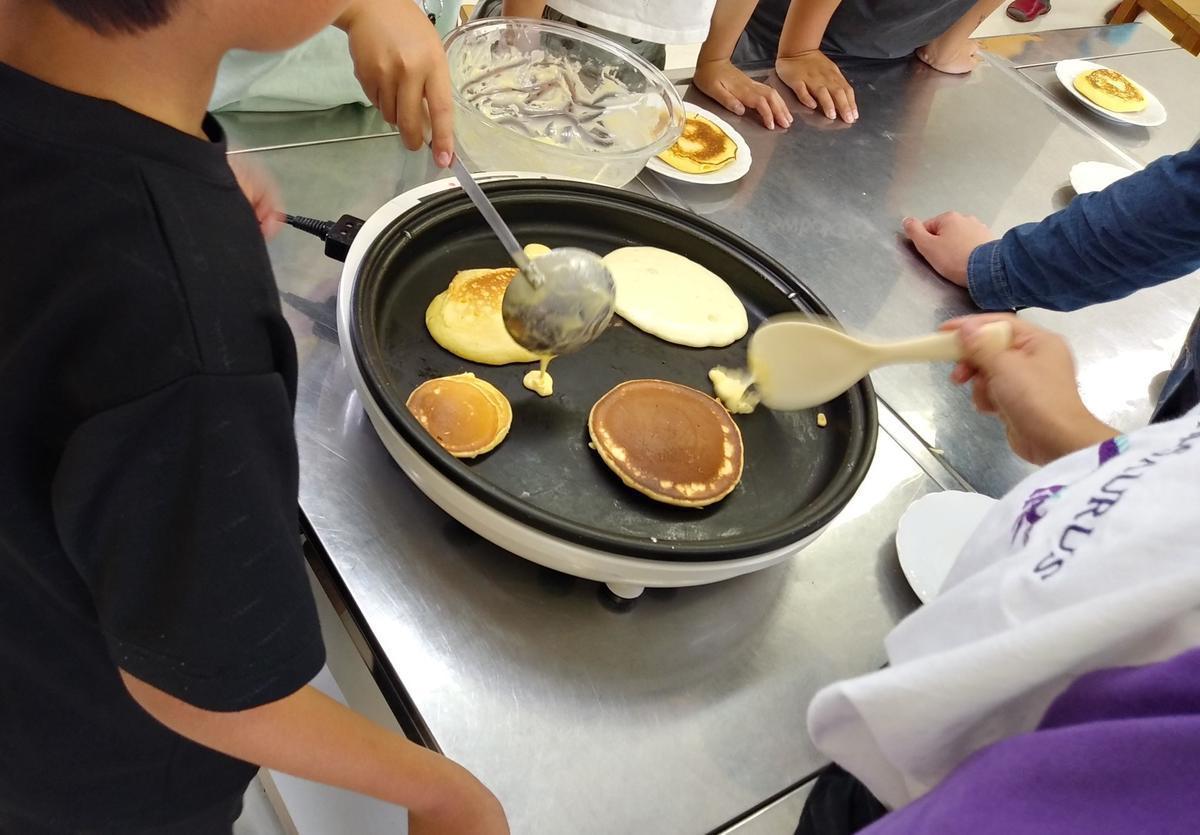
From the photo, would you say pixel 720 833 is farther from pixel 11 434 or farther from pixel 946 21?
pixel 946 21

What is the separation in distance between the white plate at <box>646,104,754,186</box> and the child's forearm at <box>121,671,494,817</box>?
987 millimetres

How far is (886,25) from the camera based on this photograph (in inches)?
73.9

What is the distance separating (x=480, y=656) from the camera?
0.75m

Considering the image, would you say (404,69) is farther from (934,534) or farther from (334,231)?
(934,534)

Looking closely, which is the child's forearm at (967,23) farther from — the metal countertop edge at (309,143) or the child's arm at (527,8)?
the metal countertop edge at (309,143)

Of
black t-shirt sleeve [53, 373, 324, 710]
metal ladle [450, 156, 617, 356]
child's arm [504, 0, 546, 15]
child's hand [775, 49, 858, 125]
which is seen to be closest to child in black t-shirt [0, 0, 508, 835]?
black t-shirt sleeve [53, 373, 324, 710]

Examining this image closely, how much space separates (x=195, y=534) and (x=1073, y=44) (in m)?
2.57

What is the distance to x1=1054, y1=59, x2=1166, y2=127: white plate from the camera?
197 centimetres

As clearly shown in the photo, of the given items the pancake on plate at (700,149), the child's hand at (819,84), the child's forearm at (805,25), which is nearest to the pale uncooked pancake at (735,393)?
the pancake on plate at (700,149)

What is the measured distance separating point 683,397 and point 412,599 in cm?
37

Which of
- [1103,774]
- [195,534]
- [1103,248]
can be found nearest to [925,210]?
[1103,248]

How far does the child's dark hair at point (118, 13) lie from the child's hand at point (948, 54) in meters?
1.89

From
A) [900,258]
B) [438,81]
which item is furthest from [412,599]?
[900,258]

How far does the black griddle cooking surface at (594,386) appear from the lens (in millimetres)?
775
